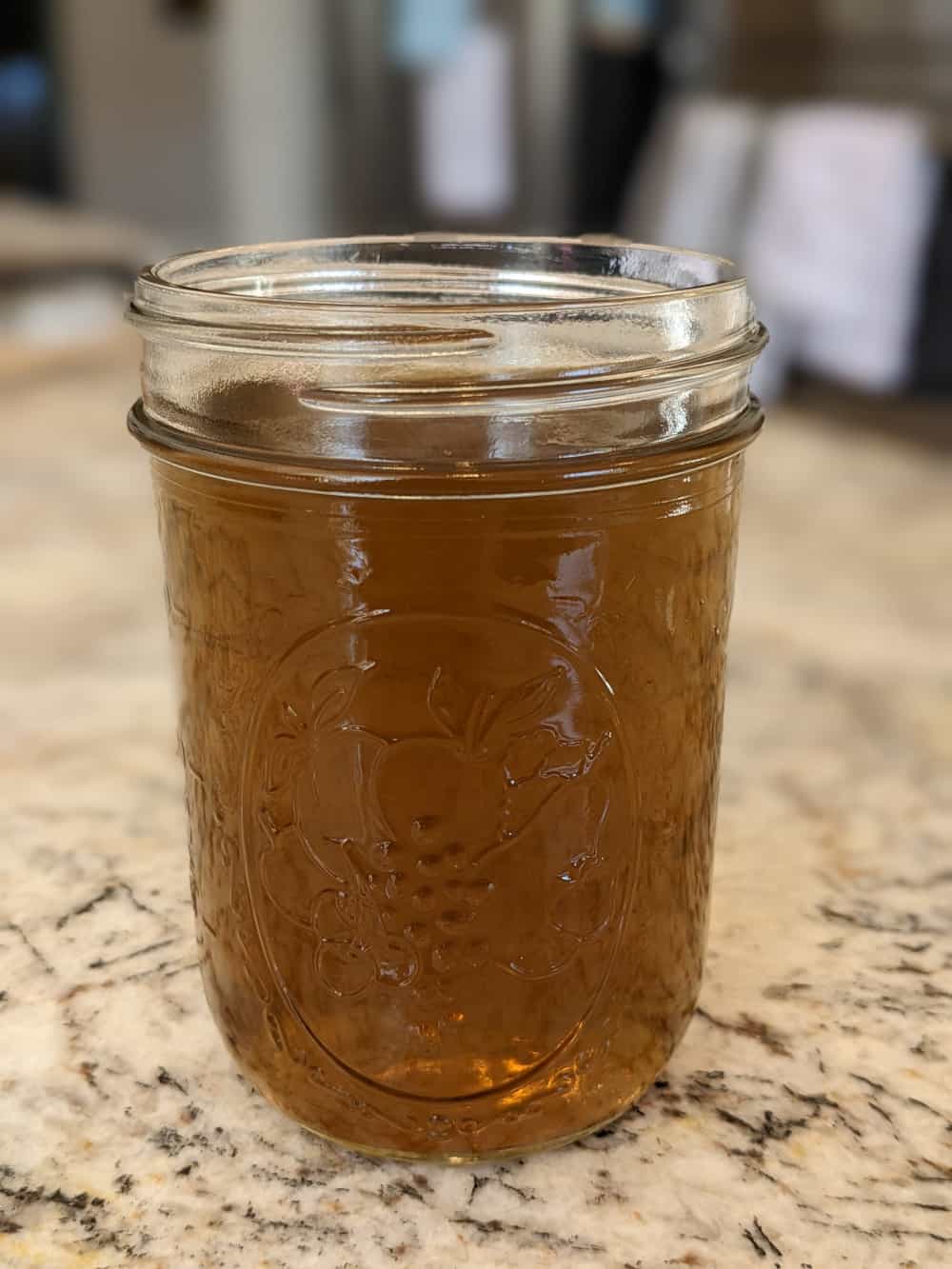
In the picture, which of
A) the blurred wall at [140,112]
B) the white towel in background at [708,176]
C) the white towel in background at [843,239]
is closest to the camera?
the white towel in background at [843,239]

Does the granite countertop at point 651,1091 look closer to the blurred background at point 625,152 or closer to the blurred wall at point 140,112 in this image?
the blurred background at point 625,152

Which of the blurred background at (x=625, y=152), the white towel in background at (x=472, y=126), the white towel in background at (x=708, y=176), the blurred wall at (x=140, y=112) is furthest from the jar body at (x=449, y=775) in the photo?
the blurred wall at (x=140, y=112)

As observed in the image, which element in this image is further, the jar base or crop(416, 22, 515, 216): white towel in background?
crop(416, 22, 515, 216): white towel in background

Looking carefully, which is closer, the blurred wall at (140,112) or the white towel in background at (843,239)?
the white towel in background at (843,239)

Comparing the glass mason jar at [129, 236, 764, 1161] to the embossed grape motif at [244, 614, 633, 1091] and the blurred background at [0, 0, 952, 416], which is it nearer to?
the embossed grape motif at [244, 614, 633, 1091]

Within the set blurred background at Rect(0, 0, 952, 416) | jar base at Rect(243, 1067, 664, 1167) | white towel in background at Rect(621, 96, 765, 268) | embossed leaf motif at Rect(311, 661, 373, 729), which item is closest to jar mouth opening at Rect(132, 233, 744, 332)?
embossed leaf motif at Rect(311, 661, 373, 729)

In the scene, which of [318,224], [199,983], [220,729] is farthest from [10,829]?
[318,224]
